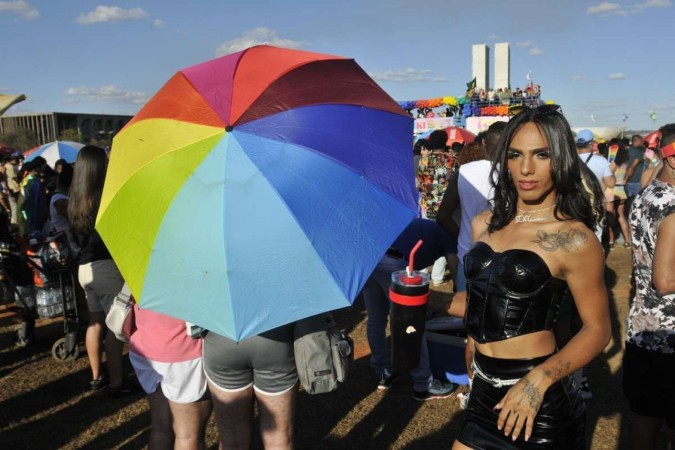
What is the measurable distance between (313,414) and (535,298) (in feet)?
8.34

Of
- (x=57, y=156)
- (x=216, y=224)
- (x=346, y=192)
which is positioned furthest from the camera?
(x=57, y=156)

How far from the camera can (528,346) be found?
6.57 feet

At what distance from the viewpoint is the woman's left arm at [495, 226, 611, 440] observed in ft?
6.13

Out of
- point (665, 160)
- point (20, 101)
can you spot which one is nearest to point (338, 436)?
point (665, 160)

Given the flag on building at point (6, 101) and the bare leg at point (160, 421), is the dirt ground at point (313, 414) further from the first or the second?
the flag on building at point (6, 101)

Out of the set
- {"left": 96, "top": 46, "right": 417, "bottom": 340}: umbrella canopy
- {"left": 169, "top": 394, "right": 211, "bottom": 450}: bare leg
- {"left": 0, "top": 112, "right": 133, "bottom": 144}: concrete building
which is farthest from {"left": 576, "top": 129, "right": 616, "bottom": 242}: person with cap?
{"left": 0, "top": 112, "right": 133, "bottom": 144}: concrete building

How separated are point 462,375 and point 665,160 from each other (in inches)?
90.2

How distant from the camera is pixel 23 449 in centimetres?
363

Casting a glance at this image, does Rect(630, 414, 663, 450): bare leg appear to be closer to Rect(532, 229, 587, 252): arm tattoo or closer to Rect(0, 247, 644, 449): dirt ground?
Rect(0, 247, 644, 449): dirt ground

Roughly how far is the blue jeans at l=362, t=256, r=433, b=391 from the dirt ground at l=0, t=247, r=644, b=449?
188 millimetres

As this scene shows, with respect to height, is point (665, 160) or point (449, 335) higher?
point (665, 160)

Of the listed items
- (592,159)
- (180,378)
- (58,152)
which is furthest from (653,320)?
(58,152)

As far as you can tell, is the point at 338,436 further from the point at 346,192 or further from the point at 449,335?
the point at 346,192

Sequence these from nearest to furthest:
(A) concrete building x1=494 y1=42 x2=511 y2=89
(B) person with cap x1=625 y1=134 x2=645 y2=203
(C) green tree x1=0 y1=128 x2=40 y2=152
A: 1. (B) person with cap x1=625 y1=134 x2=645 y2=203
2. (A) concrete building x1=494 y1=42 x2=511 y2=89
3. (C) green tree x1=0 y1=128 x2=40 y2=152
